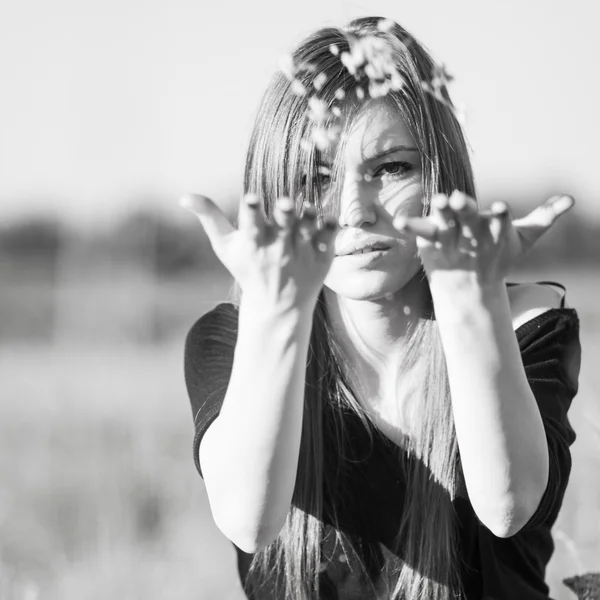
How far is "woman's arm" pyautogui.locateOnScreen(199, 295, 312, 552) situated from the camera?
98cm

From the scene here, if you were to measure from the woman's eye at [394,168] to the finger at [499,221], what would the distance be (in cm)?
41

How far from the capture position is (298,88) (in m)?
1.32

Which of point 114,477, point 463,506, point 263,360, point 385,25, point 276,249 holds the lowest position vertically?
point 114,477

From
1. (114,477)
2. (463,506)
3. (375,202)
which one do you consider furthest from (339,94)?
(114,477)

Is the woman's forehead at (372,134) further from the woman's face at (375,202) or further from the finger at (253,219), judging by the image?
the finger at (253,219)

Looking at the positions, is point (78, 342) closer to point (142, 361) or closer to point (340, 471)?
point (142, 361)

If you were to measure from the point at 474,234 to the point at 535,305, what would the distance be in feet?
1.84

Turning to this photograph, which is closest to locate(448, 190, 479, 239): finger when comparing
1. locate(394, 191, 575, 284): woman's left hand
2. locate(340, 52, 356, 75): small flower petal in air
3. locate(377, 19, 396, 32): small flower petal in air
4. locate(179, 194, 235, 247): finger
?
locate(394, 191, 575, 284): woman's left hand

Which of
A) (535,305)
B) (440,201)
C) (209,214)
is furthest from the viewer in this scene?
(535,305)

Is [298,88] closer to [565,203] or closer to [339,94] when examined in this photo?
[339,94]

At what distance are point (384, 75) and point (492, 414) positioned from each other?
0.60 metres

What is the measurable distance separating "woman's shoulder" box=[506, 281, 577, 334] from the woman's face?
212 mm

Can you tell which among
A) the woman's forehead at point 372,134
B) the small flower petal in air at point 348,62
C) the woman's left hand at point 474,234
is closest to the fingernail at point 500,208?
the woman's left hand at point 474,234

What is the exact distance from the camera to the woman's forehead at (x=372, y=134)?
4.09 feet
